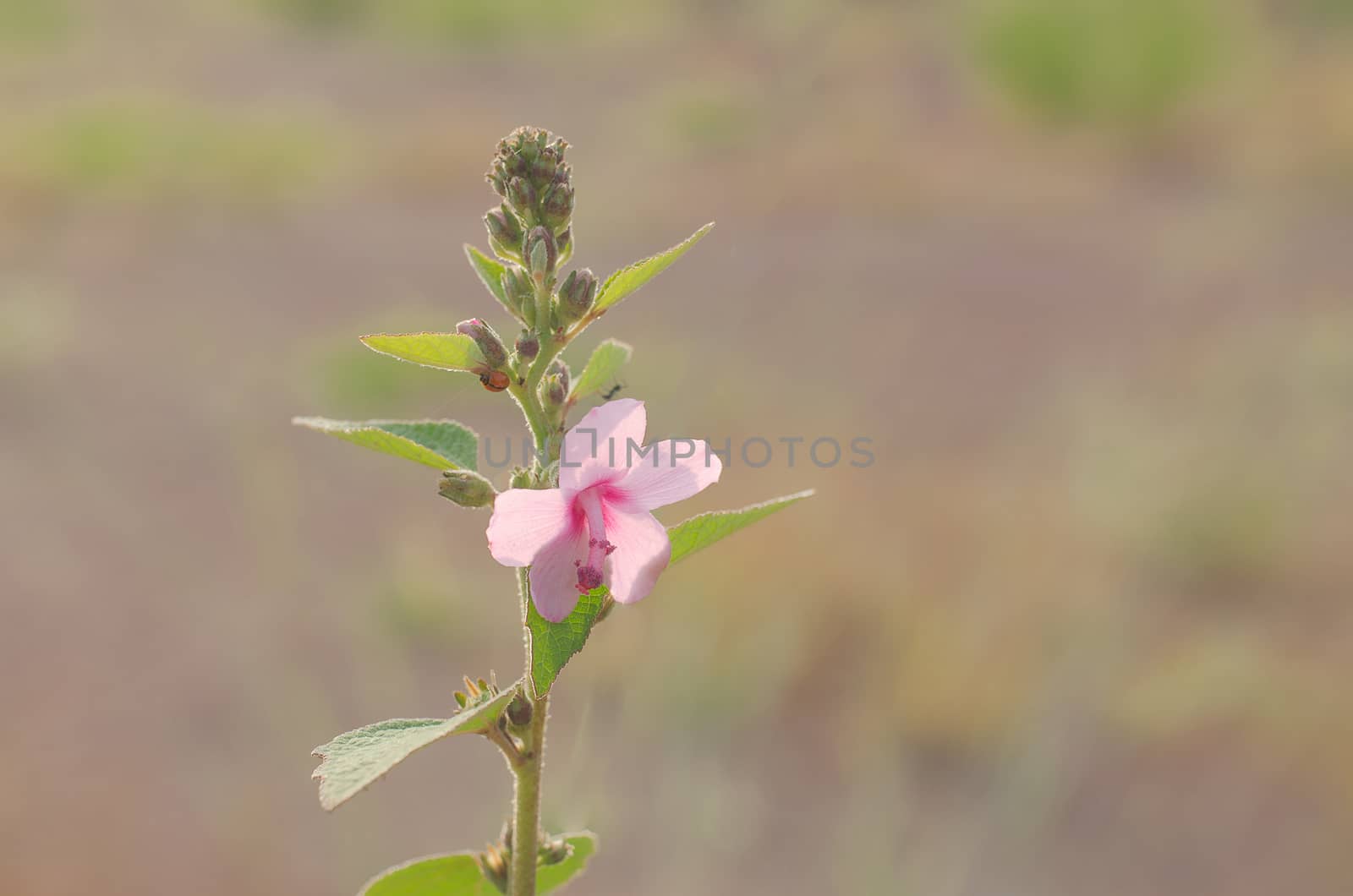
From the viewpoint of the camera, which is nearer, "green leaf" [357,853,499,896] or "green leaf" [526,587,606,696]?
"green leaf" [526,587,606,696]

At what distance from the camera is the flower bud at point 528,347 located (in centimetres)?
67

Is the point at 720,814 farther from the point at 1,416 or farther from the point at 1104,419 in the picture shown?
the point at 1,416

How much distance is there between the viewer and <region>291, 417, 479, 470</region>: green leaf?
65cm

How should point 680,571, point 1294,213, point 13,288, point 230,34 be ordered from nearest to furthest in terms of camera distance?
1. point 680,571
2. point 13,288
3. point 1294,213
4. point 230,34

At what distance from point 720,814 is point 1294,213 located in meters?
6.83

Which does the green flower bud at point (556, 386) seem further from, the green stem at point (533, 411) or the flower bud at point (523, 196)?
the flower bud at point (523, 196)

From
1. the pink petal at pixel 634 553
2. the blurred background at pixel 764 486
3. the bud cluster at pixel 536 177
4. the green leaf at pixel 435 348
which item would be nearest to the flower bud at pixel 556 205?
the bud cluster at pixel 536 177

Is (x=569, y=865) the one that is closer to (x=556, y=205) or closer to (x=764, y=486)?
(x=556, y=205)

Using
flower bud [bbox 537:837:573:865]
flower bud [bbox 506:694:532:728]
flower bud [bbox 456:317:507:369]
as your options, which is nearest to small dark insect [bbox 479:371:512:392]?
flower bud [bbox 456:317:507:369]

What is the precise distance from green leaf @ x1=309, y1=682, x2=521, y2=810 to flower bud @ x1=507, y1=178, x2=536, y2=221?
32 cm

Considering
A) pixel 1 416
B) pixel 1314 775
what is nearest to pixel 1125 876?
pixel 1314 775

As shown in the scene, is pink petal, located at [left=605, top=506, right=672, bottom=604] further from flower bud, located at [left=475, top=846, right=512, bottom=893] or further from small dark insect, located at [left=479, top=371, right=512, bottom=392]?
flower bud, located at [left=475, top=846, right=512, bottom=893]

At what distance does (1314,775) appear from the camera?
129 inches

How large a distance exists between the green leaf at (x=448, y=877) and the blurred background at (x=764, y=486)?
0.29 m
